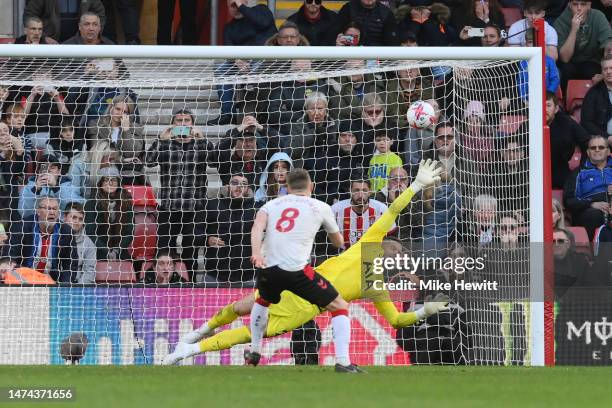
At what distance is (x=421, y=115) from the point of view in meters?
13.5

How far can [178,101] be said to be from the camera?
1488 centimetres

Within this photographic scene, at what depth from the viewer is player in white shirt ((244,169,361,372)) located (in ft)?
36.2

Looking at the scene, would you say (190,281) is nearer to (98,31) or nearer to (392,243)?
(392,243)

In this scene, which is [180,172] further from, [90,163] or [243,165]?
[90,163]

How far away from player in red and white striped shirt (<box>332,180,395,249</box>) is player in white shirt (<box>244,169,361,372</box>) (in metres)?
2.61

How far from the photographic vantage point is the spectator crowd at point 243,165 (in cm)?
1374

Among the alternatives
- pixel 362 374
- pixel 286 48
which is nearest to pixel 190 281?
pixel 286 48

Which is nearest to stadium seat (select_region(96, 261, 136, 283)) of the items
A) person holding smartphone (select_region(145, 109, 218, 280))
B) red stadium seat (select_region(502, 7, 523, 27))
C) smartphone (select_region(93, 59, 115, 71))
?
person holding smartphone (select_region(145, 109, 218, 280))

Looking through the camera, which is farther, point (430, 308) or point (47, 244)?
point (47, 244)

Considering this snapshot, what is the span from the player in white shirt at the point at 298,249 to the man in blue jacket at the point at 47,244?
3.27m

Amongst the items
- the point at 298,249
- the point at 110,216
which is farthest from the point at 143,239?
the point at 298,249

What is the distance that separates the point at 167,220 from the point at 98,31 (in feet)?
10.7

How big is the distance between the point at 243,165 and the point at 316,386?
17.0 ft

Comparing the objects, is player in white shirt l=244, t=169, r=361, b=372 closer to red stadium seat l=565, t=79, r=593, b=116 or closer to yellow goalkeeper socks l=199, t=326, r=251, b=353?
yellow goalkeeper socks l=199, t=326, r=251, b=353
